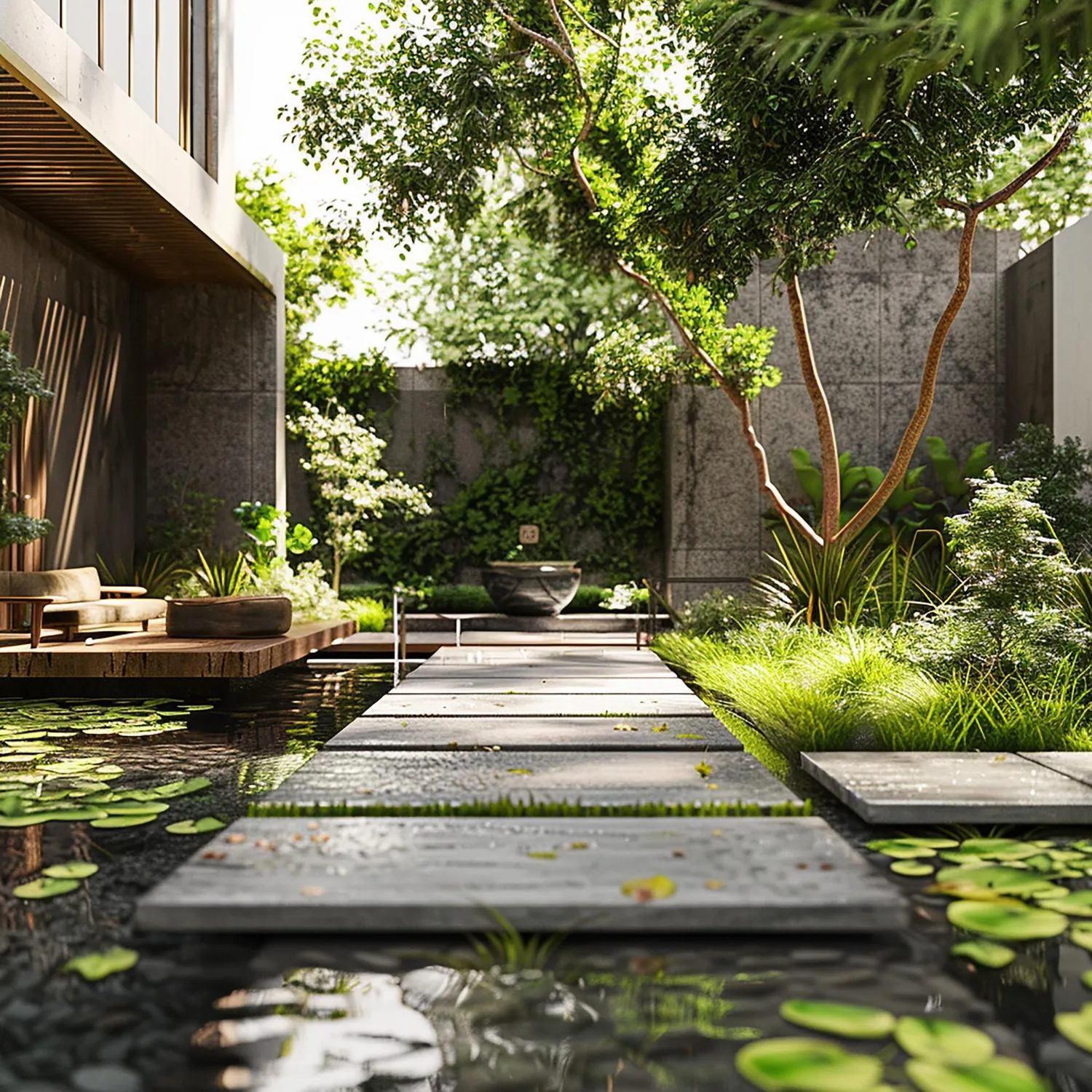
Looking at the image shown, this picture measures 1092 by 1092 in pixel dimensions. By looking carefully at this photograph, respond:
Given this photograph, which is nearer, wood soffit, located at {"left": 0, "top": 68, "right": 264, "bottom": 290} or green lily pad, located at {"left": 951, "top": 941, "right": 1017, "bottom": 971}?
green lily pad, located at {"left": 951, "top": 941, "right": 1017, "bottom": 971}

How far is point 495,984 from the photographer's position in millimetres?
1986

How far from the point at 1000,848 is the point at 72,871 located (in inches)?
89.3

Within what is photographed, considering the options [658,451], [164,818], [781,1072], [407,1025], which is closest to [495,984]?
[407,1025]

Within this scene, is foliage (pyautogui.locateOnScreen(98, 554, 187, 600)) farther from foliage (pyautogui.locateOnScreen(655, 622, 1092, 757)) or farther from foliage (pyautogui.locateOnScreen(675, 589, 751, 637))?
foliage (pyautogui.locateOnScreen(655, 622, 1092, 757))

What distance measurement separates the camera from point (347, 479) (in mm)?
11281

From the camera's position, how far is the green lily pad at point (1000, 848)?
2.87m

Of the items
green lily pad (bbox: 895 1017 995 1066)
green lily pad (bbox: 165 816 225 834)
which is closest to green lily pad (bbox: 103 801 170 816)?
green lily pad (bbox: 165 816 225 834)

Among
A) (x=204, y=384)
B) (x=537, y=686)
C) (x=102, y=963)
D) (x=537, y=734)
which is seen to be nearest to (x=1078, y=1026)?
(x=102, y=963)

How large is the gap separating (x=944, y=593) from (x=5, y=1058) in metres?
6.87

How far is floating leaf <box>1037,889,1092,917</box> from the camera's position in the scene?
2375 mm

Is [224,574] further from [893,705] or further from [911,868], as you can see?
[911,868]

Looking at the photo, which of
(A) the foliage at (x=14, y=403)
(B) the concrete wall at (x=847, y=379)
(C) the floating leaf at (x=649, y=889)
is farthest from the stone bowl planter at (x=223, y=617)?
(C) the floating leaf at (x=649, y=889)

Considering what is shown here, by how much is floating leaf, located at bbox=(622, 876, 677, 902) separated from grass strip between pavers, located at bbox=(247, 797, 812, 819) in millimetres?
598

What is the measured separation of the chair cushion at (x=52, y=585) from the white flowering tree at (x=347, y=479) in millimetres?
3592
